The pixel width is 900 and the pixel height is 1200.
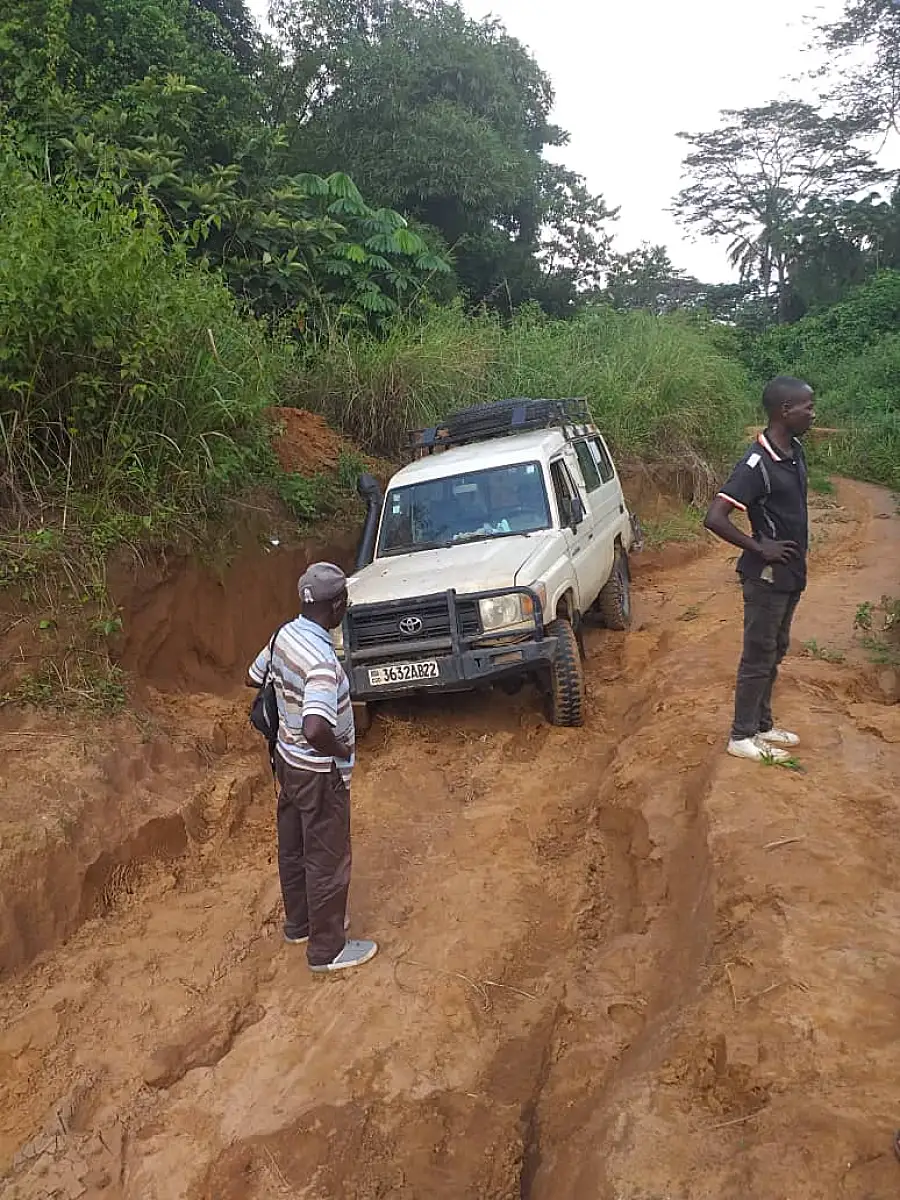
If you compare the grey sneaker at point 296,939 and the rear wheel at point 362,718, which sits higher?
the rear wheel at point 362,718

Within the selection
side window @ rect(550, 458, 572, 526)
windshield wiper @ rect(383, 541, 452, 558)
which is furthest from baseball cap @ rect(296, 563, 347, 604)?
side window @ rect(550, 458, 572, 526)

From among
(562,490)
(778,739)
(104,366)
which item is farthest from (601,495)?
(104,366)

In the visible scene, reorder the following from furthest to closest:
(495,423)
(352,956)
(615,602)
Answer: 1. (615,602)
2. (495,423)
3. (352,956)

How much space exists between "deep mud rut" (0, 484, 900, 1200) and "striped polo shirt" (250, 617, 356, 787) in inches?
37.6

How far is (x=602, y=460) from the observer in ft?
30.2

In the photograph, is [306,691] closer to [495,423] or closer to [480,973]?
[480,973]

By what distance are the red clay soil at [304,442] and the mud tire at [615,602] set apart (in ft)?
9.86

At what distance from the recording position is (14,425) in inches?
216

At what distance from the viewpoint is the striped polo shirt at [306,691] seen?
3.33m

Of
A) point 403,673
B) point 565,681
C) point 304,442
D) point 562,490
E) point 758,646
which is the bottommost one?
point 565,681

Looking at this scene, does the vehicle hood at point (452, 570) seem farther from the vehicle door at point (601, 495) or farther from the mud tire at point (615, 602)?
the mud tire at point (615, 602)

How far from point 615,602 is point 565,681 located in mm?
2630

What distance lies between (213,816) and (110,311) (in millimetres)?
3214

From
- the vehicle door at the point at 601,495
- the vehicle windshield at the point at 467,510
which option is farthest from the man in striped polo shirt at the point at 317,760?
the vehicle door at the point at 601,495
